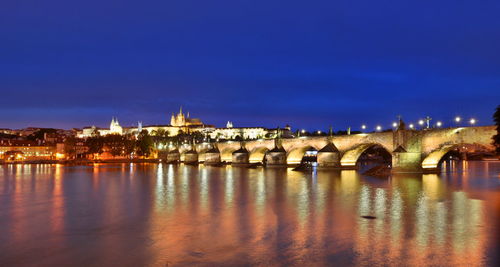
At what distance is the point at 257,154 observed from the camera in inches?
2510

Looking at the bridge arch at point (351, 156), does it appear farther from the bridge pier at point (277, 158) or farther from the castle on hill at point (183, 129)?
the castle on hill at point (183, 129)

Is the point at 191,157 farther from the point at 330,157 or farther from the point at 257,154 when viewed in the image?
the point at 330,157

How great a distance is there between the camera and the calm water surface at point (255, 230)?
10.2 metres

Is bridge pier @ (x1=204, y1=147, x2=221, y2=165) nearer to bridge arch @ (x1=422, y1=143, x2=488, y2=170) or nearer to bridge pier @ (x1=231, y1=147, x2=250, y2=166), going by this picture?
bridge pier @ (x1=231, y1=147, x2=250, y2=166)

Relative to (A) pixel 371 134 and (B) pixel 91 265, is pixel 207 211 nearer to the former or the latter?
(B) pixel 91 265

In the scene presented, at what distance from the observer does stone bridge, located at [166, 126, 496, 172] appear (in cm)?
3094

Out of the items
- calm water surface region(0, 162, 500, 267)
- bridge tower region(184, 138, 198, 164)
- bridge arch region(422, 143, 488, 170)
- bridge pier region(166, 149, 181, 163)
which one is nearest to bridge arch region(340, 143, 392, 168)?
bridge arch region(422, 143, 488, 170)

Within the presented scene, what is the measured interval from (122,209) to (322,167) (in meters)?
29.0

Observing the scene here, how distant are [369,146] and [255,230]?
102 ft

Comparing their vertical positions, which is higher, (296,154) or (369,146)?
(369,146)

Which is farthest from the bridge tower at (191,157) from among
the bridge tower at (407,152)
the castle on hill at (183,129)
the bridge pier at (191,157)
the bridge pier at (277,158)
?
the castle on hill at (183,129)

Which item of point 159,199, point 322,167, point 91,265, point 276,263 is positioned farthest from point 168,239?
point 322,167

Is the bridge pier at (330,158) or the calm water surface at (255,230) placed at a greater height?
the bridge pier at (330,158)

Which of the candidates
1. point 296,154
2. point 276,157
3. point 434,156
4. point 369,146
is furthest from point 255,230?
point 296,154
